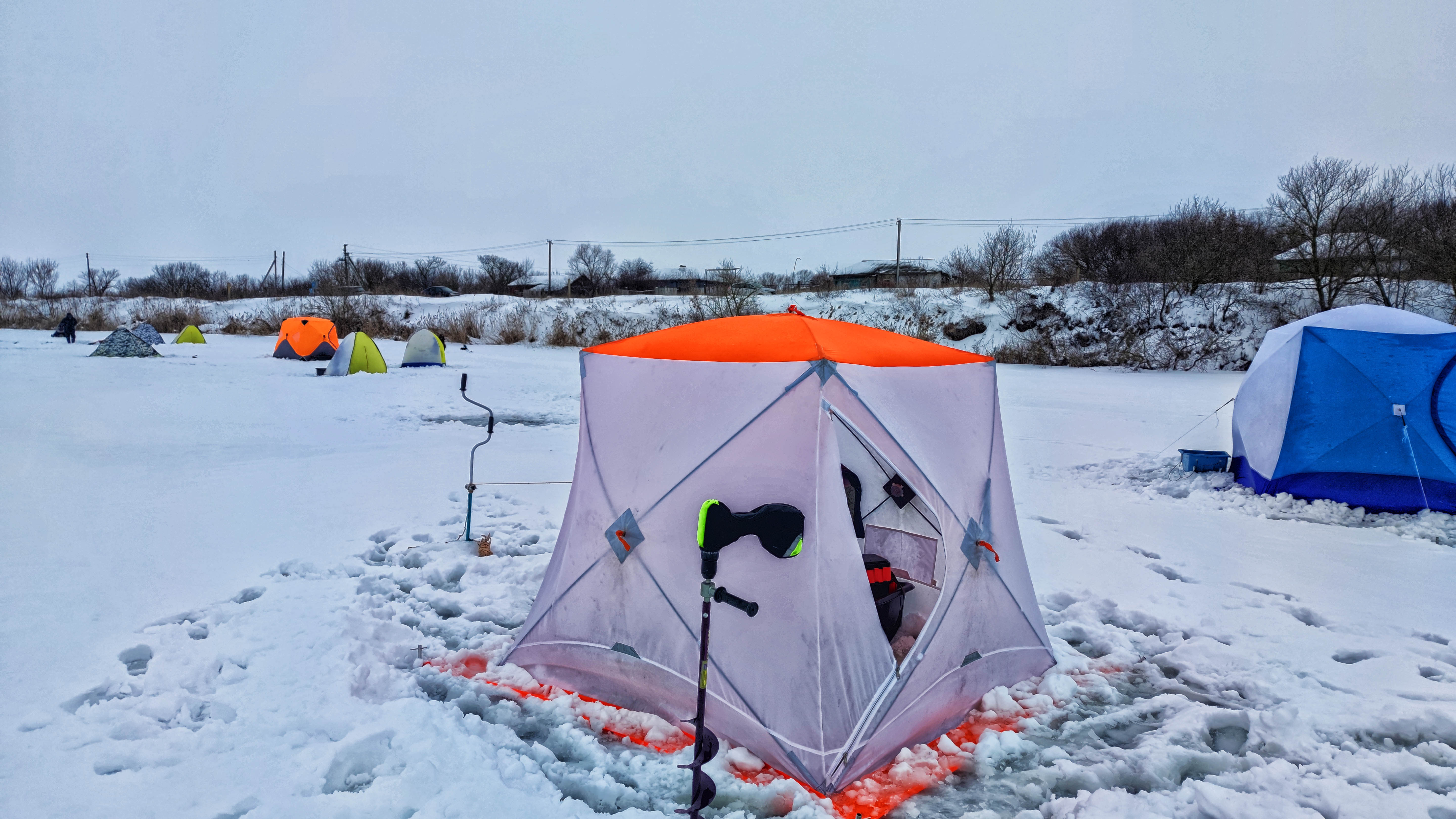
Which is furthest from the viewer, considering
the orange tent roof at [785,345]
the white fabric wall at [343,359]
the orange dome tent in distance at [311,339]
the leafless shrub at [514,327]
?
the leafless shrub at [514,327]

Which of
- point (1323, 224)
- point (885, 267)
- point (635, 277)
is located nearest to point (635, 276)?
point (635, 277)

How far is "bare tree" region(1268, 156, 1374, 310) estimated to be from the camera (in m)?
22.4

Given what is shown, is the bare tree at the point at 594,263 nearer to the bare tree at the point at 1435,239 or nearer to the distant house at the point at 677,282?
the distant house at the point at 677,282

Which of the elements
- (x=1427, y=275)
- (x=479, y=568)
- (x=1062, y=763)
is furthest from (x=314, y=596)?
(x=1427, y=275)

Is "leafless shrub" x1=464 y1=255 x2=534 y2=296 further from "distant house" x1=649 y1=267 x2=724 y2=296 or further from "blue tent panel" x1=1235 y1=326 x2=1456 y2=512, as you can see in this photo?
"blue tent panel" x1=1235 y1=326 x2=1456 y2=512

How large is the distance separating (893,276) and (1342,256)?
20.4 m

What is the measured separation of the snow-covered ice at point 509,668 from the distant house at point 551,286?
34.3m

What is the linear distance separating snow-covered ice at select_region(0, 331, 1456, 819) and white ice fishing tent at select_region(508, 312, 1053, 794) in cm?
18

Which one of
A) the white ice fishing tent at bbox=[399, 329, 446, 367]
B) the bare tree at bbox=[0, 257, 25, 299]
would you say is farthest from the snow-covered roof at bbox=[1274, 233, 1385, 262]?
the bare tree at bbox=[0, 257, 25, 299]

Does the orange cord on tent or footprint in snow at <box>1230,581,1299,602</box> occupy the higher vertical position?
footprint in snow at <box>1230,581,1299,602</box>

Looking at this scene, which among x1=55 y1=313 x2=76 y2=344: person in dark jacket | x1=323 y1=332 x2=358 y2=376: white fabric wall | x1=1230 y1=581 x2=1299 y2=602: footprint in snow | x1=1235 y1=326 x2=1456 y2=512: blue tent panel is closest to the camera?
x1=1230 y1=581 x2=1299 y2=602: footprint in snow

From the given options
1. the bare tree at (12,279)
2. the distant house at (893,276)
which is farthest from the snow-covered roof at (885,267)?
the bare tree at (12,279)

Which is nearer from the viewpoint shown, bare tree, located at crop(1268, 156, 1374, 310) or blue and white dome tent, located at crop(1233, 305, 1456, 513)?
blue and white dome tent, located at crop(1233, 305, 1456, 513)

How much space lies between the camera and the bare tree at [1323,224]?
22.4 m
